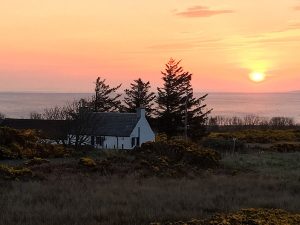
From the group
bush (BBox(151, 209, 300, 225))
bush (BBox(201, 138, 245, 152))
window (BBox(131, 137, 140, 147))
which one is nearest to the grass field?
bush (BBox(151, 209, 300, 225))

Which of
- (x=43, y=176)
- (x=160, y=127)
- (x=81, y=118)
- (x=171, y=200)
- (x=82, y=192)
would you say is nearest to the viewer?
(x=171, y=200)

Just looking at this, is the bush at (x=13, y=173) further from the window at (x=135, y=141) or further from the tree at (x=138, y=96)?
the tree at (x=138, y=96)

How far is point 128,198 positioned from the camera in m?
12.3

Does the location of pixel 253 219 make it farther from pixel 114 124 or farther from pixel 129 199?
pixel 114 124

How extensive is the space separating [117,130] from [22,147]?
72.3ft

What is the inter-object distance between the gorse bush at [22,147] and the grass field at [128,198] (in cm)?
1002

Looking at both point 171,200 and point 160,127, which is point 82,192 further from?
point 160,127

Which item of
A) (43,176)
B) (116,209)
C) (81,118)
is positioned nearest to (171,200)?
(116,209)

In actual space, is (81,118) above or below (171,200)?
above

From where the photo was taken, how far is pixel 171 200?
39.9 ft

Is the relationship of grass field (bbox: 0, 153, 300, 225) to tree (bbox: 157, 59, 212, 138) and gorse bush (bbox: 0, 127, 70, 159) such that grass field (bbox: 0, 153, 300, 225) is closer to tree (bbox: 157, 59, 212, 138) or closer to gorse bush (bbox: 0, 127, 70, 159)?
gorse bush (bbox: 0, 127, 70, 159)

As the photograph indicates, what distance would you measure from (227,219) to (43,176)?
925 cm

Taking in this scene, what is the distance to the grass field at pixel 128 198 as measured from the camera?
32.5ft

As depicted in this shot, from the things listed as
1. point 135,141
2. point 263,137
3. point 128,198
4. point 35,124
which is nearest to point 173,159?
point 128,198
